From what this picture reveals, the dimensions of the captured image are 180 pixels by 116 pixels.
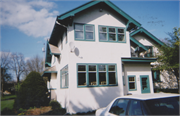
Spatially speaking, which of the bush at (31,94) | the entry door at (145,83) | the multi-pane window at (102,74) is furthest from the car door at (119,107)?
the bush at (31,94)

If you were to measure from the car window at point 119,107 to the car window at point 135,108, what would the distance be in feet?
0.71

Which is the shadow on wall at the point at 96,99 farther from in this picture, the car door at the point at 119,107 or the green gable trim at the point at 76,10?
the car door at the point at 119,107

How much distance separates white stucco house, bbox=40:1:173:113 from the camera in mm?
10711

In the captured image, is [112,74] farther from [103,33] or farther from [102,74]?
[103,33]

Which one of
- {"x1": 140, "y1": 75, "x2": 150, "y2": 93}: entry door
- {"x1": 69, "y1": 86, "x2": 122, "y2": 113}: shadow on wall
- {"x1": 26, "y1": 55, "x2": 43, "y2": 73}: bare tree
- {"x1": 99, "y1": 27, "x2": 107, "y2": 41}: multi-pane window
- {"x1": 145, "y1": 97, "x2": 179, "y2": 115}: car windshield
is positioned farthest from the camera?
A: {"x1": 26, "y1": 55, "x2": 43, "y2": 73}: bare tree

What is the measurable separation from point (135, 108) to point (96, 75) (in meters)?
7.39

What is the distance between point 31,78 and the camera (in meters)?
14.0

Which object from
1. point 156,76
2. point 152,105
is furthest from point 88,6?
point 156,76

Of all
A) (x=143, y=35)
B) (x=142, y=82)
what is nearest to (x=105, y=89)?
(x=142, y=82)

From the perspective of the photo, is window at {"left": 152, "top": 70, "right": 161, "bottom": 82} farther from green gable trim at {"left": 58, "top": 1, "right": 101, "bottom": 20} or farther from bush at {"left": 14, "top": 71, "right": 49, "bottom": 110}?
bush at {"left": 14, "top": 71, "right": 49, "bottom": 110}

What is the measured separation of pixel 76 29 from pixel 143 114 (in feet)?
28.8

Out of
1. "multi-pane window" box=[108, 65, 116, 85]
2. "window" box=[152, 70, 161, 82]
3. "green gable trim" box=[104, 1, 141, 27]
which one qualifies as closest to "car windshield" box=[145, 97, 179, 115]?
"multi-pane window" box=[108, 65, 116, 85]

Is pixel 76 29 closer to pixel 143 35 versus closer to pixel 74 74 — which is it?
pixel 74 74

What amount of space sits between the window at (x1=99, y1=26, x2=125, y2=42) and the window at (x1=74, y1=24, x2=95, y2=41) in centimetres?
75
